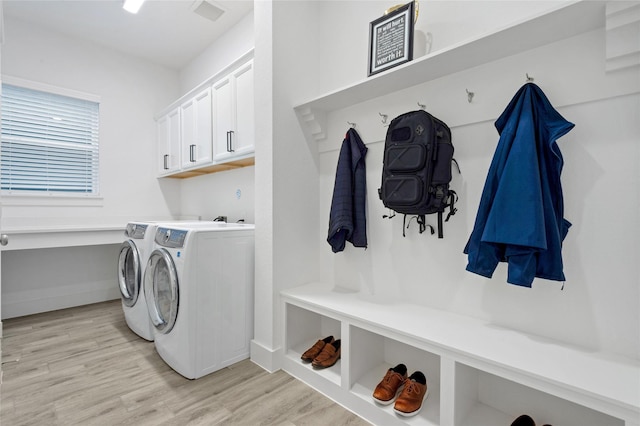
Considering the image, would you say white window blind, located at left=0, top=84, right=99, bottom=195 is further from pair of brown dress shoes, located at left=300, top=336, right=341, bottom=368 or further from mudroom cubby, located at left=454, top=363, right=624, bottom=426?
mudroom cubby, located at left=454, top=363, right=624, bottom=426

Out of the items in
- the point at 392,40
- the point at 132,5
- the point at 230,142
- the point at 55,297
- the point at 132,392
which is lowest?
the point at 132,392

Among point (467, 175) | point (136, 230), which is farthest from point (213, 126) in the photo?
point (467, 175)

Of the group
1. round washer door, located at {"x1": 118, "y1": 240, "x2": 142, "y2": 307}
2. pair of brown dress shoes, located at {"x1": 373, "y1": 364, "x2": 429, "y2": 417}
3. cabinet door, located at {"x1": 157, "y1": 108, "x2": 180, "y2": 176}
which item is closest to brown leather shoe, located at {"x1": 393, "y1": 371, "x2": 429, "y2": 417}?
pair of brown dress shoes, located at {"x1": 373, "y1": 364, "x2": 429, "y2": 417}

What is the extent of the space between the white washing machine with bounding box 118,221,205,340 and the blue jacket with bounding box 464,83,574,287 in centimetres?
225

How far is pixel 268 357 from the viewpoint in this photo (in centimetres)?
201

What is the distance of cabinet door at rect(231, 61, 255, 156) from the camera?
2453 millimetres

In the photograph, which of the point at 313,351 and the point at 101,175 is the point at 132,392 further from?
the point at 101,175

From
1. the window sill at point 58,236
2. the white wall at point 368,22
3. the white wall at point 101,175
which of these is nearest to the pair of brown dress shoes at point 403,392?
the white wall at point 368,22

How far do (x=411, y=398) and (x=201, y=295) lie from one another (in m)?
1.30

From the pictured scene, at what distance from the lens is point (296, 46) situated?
2.15m

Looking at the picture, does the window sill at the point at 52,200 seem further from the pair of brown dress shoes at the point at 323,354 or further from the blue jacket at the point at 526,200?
the blue jacket at the point at 526,200

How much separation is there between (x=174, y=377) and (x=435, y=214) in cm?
186

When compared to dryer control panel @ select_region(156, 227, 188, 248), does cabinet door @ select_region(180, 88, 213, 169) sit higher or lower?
higher

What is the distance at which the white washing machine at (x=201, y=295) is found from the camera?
73.7 inches
